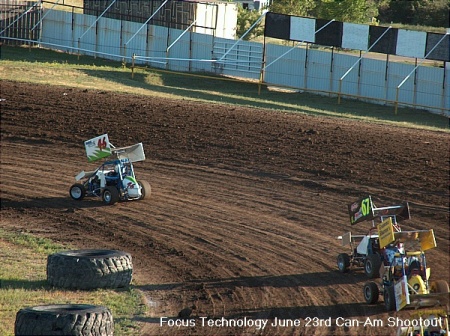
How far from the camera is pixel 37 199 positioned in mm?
→ 18094

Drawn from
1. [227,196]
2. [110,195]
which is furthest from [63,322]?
[227,196]

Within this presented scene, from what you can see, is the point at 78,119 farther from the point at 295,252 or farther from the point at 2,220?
the point at 295,252

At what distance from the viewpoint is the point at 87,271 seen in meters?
11.8

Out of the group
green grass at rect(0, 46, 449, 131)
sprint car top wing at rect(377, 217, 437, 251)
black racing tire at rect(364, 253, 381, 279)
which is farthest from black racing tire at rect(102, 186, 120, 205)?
green grass at rect(0, 46, 449, 131)

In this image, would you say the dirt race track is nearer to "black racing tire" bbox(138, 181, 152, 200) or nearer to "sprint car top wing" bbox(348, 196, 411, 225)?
"black racing tire" bbox(138, 181, 152, 200)

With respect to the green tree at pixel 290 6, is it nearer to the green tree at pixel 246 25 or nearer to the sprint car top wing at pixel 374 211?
the green tree at pixel 246 25

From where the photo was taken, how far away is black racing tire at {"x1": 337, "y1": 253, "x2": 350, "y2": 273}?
42.1 feet

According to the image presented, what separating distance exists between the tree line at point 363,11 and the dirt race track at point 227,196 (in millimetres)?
27347

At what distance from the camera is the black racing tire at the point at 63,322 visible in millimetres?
8914

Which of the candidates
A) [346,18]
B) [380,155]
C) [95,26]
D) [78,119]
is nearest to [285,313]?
[380,155]

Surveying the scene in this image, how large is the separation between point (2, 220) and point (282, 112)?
43.2 feet

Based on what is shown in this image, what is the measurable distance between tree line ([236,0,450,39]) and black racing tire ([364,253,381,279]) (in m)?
41.4

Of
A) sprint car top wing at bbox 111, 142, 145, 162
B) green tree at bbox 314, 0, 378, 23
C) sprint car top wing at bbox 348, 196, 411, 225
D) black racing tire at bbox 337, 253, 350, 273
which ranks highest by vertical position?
green tree at bbox 314, 0, 378, 23

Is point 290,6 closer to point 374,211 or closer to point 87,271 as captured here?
point 374,211
